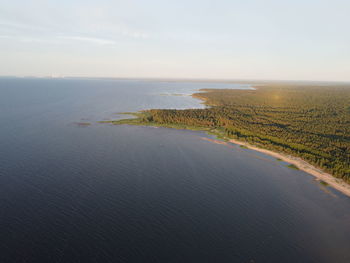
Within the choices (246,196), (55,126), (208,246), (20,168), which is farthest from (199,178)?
(55,126)

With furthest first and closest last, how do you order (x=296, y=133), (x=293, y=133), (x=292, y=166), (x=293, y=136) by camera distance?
(x=296, y=133) → (x=293, y=133) → (x=293, y=136) → (x=292, y=166)

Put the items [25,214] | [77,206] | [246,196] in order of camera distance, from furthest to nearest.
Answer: [246,196] → [77,206] → [25,214]

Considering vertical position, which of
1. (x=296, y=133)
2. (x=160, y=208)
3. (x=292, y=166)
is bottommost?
(x=160, y=208)

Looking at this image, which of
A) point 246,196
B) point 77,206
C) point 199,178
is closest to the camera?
point 77,206

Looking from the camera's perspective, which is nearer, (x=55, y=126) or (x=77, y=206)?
(x=77, y=206)

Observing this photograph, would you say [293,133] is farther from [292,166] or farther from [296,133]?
[292,166]

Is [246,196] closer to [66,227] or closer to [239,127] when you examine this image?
[66,227]

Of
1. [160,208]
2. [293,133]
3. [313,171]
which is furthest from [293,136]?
[160,208]

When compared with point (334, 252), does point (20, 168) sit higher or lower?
higher
